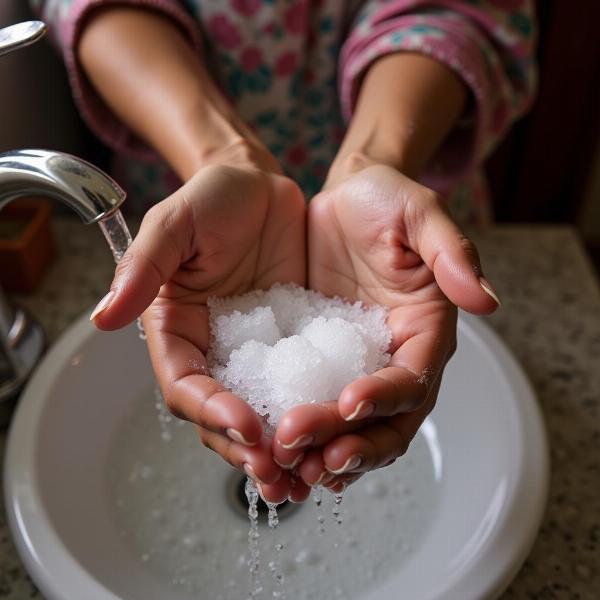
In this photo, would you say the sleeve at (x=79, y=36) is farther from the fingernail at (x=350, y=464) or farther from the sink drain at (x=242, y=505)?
the fingernail at (x=350, y=464)

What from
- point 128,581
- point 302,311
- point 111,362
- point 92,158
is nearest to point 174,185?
point 92,158

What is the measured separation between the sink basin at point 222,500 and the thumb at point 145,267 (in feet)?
0.64

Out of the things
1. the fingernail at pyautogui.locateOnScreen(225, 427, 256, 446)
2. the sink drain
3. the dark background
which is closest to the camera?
the fingernail at pyautogui.locateOnScreen(225, 427, 256, 446)

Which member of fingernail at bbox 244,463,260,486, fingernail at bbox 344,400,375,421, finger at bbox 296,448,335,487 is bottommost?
finger at bbox 296,448,335,487

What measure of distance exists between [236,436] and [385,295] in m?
0.22

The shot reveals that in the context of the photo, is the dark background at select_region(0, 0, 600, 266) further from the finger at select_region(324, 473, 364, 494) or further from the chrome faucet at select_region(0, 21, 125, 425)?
the finger at select_region(324, 473, 364, 494)

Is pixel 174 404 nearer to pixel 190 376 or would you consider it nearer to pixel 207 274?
pixel 190 376

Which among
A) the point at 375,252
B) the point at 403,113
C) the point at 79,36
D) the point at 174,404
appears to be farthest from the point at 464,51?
the point at 174,404

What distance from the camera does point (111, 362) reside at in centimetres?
72

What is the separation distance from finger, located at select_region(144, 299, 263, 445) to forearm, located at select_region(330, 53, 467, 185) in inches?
8.8

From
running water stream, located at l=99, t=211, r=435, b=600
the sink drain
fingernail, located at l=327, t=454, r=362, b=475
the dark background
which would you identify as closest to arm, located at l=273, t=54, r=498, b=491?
fingernail, located at l=327, t=454, r=362, b=475

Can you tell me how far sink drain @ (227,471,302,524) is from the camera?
66 cm

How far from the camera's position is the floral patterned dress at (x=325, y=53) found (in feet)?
2.57

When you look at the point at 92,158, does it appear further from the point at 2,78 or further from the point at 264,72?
the point at 264,72
